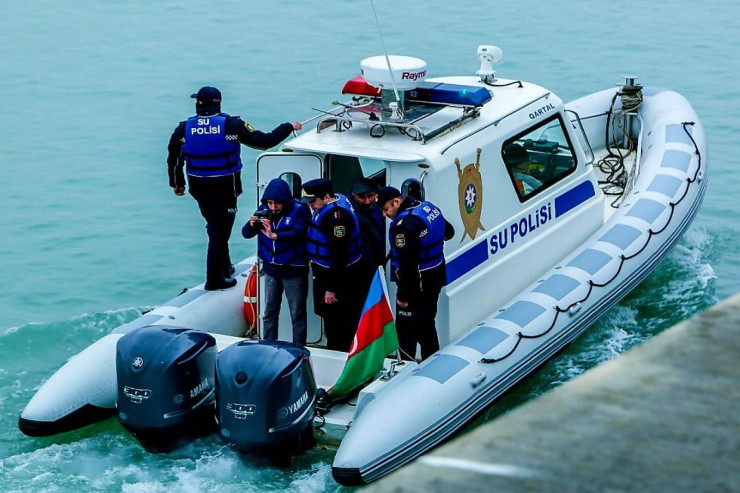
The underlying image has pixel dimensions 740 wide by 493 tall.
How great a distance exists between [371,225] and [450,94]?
3.35ft

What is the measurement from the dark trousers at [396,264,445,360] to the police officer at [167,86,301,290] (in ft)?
4.07

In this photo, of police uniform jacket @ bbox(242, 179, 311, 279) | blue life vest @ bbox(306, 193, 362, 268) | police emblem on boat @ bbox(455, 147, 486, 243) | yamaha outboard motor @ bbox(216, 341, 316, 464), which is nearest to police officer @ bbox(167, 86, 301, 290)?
police uniform jacket @ bbox(242, 179, 311, 279)

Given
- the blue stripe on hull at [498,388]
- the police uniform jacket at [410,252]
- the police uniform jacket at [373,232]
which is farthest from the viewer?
the police uniform jacket at [373,232]

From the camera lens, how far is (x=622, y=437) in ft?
6.34

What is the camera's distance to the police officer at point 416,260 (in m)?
5.82

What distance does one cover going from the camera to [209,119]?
21.5ft

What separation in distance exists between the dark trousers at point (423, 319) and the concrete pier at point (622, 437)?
3.77 meters

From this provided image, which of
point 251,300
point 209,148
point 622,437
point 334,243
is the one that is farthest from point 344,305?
point 622,437

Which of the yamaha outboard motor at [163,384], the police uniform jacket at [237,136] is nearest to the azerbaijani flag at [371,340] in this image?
Result: the yamaha outboard motor at [163,384]

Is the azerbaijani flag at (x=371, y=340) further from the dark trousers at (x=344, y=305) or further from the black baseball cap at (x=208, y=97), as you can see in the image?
the black baseball cap at (x=208, y=97)

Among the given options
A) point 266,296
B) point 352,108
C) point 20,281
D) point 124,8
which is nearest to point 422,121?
point 352,108

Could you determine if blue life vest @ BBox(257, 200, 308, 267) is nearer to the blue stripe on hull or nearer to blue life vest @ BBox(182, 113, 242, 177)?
blue life vest @ BBox(182, 113, 242, 177)

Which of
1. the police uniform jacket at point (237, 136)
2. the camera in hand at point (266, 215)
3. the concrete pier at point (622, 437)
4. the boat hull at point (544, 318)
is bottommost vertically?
the boat hull at point (544, 318)

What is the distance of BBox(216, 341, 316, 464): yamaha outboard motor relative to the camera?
205 inches
